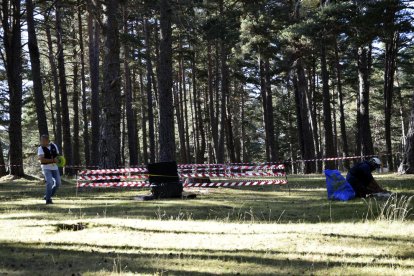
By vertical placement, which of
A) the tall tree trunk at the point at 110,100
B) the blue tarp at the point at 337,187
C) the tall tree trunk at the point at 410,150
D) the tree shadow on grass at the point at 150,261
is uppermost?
the tall tree trunk at the point at 110,100

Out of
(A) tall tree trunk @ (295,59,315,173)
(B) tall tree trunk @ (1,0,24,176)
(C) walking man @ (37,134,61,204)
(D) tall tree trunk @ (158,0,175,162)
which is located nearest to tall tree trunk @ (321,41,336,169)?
(A) tall tree trunk @ (295,59,315,173)

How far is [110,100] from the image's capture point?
54.1ft

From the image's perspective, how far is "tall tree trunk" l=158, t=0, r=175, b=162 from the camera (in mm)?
16078

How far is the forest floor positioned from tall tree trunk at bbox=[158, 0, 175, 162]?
473 centimetres

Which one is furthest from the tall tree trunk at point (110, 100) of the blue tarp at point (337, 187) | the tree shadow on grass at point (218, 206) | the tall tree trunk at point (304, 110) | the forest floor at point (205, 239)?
the tall tree trunk at point (304, 110)

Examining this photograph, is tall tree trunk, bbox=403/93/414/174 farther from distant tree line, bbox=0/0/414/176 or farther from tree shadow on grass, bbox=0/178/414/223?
tree shadow on grass, bbox=0/178/414/223

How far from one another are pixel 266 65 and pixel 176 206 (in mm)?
23030

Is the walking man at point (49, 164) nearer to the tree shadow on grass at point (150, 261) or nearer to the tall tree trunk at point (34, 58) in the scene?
the tree shadow on grass at point (150, 261)

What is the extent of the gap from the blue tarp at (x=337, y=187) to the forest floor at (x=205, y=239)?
0.35 m

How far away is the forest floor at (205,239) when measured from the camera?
532 cm

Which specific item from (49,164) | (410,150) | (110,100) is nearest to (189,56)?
(110,100)

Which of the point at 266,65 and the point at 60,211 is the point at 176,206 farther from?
the point at 266,65

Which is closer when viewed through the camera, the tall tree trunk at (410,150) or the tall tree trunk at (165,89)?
the tall tree trunk at (410,150)

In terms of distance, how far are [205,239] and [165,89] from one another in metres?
9.77
